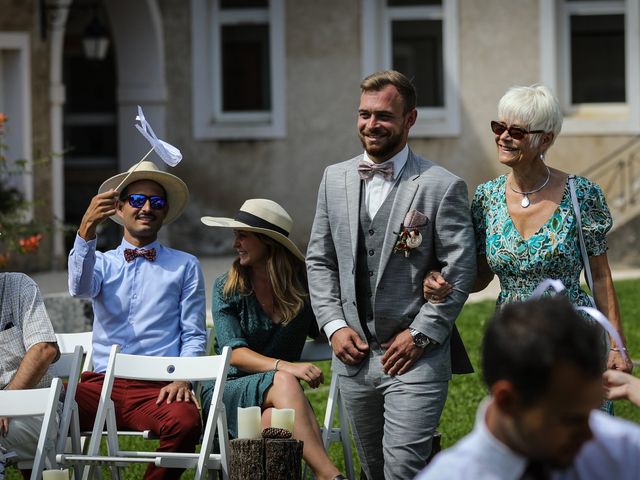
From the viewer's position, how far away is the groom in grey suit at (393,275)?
523 centimetres

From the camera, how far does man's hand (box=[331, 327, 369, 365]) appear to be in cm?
532

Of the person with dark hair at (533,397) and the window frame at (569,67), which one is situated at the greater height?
the window frame at (569,67)

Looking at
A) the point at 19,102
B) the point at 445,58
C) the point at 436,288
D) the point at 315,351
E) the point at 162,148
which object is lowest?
the point at 315,351

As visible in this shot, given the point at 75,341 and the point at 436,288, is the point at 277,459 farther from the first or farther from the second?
the point at 75,341

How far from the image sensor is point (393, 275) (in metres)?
5.31

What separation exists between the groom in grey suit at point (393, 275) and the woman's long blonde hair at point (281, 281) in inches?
32.8

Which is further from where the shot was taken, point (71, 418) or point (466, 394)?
point (466, 394)

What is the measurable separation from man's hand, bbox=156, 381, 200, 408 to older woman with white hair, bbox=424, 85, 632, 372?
4.59ft

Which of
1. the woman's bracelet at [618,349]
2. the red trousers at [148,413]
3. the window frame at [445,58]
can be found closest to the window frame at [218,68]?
the window frame at [445,58]

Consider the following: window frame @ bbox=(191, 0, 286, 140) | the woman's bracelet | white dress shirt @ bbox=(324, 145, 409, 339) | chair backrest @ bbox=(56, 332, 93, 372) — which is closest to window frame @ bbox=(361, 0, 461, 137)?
window frame @ bbox=(191, 0, 286, 140)

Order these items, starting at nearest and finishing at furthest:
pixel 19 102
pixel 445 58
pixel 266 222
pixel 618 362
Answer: pixel 618 362, pixel 266 222, pixel 19 102, pixel 445 58

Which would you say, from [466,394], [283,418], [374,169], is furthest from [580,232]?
[466,394]

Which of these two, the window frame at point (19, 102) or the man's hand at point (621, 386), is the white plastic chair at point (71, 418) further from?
the window frame at point (19, 102)

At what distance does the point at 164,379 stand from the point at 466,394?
360cm
